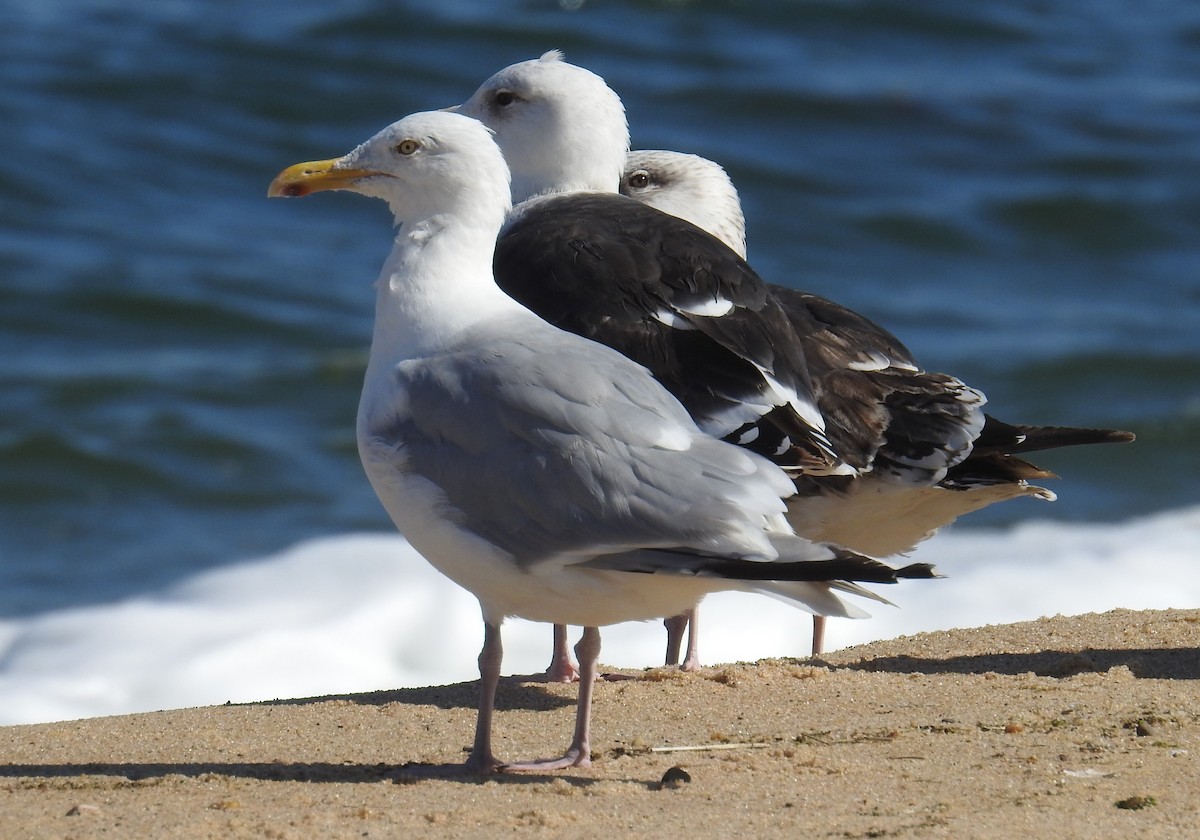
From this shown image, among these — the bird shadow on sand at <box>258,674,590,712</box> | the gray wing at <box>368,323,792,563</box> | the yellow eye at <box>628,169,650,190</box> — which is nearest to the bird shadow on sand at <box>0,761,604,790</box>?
the gray wing at <box>368,323,792,563</box>

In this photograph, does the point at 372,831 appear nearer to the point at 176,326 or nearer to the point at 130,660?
the point at 130,660

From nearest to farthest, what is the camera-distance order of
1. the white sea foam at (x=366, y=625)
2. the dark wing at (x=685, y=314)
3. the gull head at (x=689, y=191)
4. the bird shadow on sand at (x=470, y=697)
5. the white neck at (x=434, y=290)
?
the white neck at (x=434, y=290)
the dark wing at (x=685, y=314)
the bird shadow on sand at (x=470, y=697)
the gull head at (x=689, y=191)
the white sea foam at (x=366, y=625)

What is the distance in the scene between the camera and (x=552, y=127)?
628 cm

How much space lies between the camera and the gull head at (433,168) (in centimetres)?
436

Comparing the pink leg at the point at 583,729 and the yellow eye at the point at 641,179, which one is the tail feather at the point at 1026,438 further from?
the yellow eye at the point at 641,179

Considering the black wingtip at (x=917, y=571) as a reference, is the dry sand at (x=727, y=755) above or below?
below

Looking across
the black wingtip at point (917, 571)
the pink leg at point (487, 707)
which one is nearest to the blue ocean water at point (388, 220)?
the pink leg at point (487, 707)

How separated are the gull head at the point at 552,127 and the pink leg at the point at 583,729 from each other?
8.47 feet

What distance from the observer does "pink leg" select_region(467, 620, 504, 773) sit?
3.93m

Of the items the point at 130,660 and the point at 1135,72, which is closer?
the point at 130,660

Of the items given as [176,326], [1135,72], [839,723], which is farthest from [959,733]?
[1135,72]

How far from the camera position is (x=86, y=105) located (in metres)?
15.9

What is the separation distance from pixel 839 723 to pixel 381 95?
13653 mm

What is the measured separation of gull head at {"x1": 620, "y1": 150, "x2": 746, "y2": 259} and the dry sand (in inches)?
78.0
